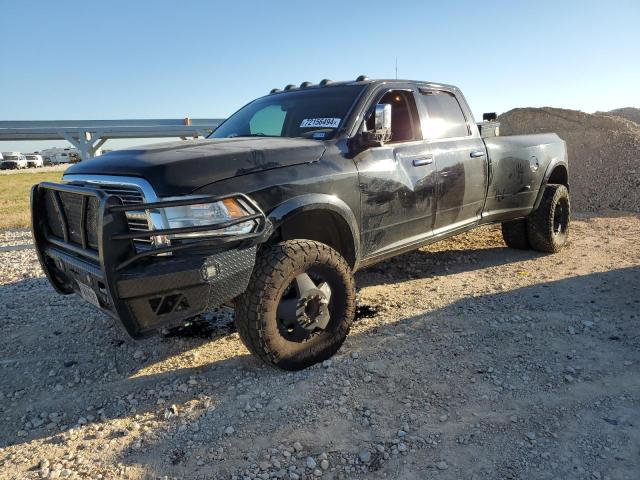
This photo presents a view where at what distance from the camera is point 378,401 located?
2.67 meters

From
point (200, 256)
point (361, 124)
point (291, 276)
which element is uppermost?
point (361, 124)

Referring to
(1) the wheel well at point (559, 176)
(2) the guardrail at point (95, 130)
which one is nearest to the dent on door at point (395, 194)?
(1) the wheel well at point (559, 176)

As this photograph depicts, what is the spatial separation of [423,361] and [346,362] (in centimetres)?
51

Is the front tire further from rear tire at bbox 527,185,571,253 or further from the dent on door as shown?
rear tire at bbox 527,185,571,253

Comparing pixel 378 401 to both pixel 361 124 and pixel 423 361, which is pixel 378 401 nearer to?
pixel 423 361

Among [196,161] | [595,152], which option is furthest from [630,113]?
[196,161]

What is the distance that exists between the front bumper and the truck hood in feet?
0.58

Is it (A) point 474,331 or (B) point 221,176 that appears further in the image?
(A) point 474,331

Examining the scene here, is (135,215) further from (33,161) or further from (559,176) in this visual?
(33,161)

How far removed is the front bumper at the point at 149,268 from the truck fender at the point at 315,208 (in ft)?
0.53

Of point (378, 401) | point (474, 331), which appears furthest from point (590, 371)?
point (378, 401)

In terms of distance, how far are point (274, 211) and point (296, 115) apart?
4.60 ft

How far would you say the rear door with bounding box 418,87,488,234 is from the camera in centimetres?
419

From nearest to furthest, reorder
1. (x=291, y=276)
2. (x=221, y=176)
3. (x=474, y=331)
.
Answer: (x=221, y=176), (x=291, y=276), (x=474, y=331)
